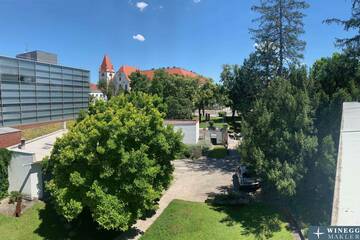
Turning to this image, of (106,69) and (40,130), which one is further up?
(106,69)

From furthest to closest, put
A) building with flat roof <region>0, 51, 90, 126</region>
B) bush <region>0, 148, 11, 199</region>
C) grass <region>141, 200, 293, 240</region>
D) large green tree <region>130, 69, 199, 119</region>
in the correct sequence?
large green tree <region>130, 69, 199, 119</region>
building with flat roof <region>0, 51, 90, 126</region>
bush <region>0, 148, 11, 199</region>
grass <region>141, 200, 293, 240</region>

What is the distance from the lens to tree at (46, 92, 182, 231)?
38.1ft

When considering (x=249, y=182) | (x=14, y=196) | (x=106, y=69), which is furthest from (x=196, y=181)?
(x=106, y=69)

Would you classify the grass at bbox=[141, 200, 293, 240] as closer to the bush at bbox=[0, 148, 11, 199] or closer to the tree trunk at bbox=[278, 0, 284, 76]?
the bush at bbox=[0, 148, 11, 199]

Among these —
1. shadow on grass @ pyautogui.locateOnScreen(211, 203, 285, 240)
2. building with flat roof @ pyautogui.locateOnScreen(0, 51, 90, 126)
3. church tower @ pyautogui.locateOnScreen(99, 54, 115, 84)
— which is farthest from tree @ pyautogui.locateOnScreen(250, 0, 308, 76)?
church tower @ pyautogui.locateOnScreen(99, 54, 115, 84)

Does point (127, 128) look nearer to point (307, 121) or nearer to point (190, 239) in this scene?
point (190, 239)

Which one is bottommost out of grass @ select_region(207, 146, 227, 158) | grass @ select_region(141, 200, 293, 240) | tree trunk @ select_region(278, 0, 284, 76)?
grass @ select_region(141, 200, 293, 240)

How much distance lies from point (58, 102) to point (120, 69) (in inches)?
2087

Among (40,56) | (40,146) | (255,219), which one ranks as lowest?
(255,219)

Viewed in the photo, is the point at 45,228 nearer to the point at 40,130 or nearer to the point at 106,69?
the point at 40,130

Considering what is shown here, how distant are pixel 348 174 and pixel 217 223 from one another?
6268 millimetres

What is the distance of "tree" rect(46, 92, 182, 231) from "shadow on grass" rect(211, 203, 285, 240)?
3857 millimetres

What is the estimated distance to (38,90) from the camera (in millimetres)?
33062

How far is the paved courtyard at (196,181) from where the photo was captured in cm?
1586
